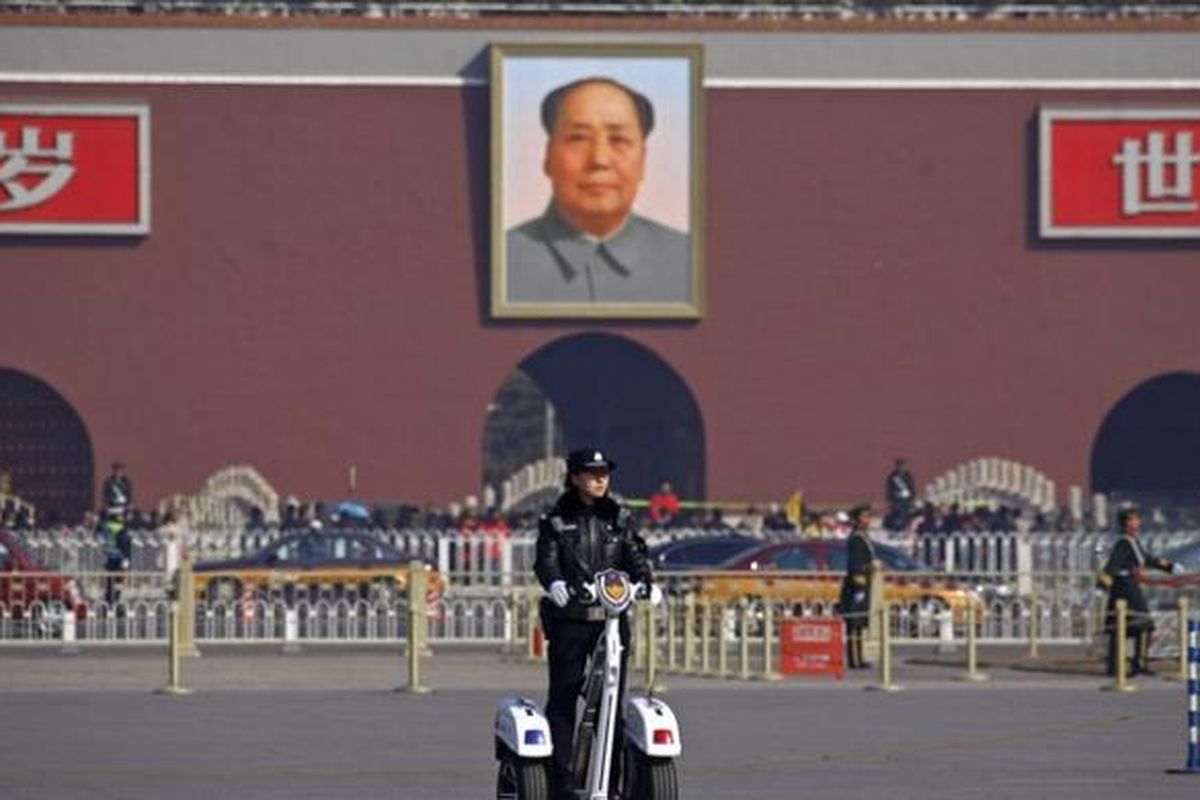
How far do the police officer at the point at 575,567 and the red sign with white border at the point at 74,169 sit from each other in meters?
33.3

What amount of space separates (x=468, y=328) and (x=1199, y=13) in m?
10.8

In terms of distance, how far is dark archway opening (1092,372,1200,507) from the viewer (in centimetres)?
5450

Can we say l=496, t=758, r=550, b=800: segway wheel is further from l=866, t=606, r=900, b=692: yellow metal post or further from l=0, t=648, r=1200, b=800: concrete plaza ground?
l=866, t=606, r=900, b=692: yellow metal post

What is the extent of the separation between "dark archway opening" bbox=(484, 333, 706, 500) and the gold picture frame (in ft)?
3.94

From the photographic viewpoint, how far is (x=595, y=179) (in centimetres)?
4891

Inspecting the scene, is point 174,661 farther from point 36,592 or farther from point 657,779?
point 657,779

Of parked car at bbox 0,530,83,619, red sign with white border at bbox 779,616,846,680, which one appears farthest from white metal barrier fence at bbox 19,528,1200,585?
red sign with white border at bbox 779,616,846,680

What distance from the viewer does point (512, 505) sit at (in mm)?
51906

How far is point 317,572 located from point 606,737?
2458cm

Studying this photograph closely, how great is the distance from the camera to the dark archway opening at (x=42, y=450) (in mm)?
51625

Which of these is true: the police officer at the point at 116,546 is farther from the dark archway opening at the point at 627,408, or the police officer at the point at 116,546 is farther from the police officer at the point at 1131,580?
the police officer at the point at 1131,580

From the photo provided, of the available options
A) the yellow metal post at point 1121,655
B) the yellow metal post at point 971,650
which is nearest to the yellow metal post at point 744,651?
the yellow metal post at point 971,650

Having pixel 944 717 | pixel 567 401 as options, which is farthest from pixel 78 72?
pixel 944 717

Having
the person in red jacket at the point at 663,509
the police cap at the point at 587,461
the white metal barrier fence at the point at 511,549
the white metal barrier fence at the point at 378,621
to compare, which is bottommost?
the white metal barrier fence at the point at 378,621
